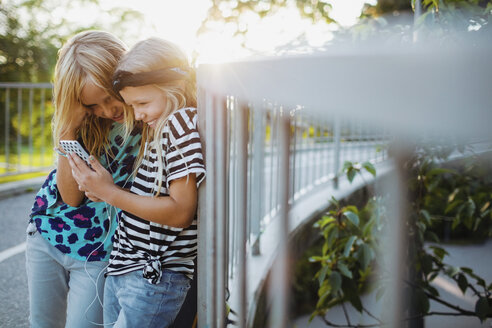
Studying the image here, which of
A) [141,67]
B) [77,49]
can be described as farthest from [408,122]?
[77,49]

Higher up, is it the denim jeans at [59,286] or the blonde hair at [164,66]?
the blonde hair at [164,66]

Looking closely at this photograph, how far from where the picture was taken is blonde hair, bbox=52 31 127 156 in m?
1.49

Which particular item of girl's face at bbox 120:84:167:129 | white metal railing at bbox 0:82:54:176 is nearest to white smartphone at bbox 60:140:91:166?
girl's face at bbox 120:84:167:129

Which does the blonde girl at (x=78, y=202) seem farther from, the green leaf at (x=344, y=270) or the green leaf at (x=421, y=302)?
the green leaf at (x=421, y=302)

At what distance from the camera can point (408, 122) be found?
59 centimetres

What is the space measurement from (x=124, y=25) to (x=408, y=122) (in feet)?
60.4

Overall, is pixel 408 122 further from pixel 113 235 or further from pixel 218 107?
pixel 113 235

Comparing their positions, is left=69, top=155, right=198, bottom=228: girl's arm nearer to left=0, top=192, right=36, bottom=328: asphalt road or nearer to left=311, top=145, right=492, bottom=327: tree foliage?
left=311, top=145, right=492, bottom=327: tree foliage

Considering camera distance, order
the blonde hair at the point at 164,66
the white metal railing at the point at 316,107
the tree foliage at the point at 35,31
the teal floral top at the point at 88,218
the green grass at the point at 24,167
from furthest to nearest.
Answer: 1. the tree foliage at the point at 35,31
2. the green grass at the point at 24,167
3. the teal floral top at the point at 88,218
4. the blonde hair at the point at 164,66
5. the white metal railing at the point at 316,107

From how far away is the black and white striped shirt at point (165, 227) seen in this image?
1.14m

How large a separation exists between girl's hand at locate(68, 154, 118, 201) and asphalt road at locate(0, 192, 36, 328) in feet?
4.74

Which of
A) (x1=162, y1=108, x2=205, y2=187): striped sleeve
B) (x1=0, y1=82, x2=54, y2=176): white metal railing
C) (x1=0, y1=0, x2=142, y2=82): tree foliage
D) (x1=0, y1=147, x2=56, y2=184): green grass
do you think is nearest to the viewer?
(x1=162, y1=108, x2=205, y2=187): striped sleeve

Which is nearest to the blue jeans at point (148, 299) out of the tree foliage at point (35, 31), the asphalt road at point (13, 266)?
the asphalt road at point (13, 266)

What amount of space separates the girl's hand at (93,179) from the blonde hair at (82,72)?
18cm
